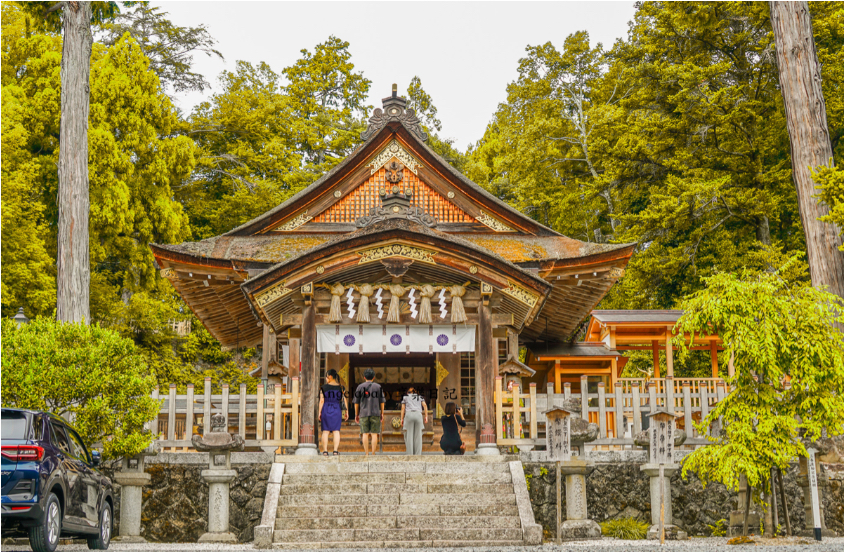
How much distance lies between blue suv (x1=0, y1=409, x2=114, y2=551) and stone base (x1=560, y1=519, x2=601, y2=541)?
614 cm

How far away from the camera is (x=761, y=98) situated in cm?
2478

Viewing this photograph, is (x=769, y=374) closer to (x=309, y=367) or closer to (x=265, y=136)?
(x=309, y=367)

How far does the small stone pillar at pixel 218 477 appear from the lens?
1141 cm

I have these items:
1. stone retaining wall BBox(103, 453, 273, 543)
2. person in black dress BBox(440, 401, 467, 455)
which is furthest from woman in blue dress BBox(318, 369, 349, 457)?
person in black dress BBox(440, 401, 467, 455)

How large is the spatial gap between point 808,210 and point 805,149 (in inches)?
50.1

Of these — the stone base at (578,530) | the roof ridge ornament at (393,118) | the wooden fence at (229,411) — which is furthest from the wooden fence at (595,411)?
the roof ridge ornament at (393,118)

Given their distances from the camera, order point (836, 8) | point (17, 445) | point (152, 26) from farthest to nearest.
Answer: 1. point (152, 26)
2. point (836, 8)
3. point (17, 445)

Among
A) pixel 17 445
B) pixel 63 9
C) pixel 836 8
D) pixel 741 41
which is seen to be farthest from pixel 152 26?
pixel 17 445

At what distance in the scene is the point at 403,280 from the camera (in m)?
14.5

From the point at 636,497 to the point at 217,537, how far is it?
6.43 meters

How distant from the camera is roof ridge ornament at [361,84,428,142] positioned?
1862 centimetres

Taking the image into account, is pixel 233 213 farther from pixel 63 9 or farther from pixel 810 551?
pixel 810 551

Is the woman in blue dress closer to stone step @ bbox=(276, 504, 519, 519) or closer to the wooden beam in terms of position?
the wooden beam

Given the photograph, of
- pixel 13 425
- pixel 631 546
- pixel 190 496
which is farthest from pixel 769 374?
pixel 13 425
